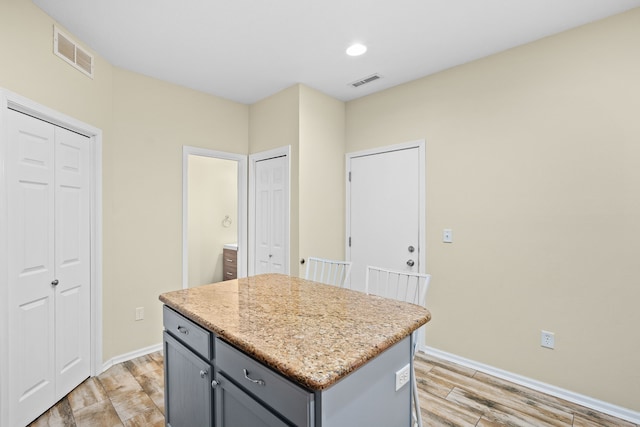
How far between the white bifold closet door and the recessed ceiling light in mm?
2290

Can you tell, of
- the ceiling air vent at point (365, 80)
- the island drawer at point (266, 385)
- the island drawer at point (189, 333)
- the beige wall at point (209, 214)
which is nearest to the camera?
the island drawer at point (266, 385)

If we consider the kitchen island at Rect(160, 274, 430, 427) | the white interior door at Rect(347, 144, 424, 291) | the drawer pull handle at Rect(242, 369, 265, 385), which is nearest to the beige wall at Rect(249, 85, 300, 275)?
the white interior door at Rect(347, 144, 424, 291)

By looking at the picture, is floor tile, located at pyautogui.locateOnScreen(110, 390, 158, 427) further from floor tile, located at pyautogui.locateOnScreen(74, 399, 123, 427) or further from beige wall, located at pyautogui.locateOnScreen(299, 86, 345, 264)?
beige wall, located at pyautogui.locateOnScreen(299, 86, 345, 264)

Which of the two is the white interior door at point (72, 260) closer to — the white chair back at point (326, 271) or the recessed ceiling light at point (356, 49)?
the white chair back at point (326, 271)

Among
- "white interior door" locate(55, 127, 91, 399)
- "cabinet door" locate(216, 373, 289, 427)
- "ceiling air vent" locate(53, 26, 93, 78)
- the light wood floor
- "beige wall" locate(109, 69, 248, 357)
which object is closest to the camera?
"cabinet door" locate(216, 373, 289, 427)

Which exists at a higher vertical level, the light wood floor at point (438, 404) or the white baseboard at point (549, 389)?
→ the white baseboard at point (549, 389)

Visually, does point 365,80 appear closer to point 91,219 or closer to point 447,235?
point 447,235

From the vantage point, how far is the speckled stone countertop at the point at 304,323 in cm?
97

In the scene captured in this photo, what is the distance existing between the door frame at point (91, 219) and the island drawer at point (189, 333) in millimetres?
A: 1012

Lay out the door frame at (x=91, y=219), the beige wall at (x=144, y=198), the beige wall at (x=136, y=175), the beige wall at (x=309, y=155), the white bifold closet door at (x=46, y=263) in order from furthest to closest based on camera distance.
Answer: the beige wall at (x=309, y=155), the beige wall at (x=144, y=198), the beige wall at (x=136, y=175), the white bifold closet door at (x=46, y=263), the door frame at (x=91, y=219)

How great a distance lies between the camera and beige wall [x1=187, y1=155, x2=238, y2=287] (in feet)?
15.6

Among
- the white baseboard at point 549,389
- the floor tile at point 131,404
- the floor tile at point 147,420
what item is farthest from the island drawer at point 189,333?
the white baseboard at point 549,389

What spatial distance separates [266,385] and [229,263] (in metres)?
4.15

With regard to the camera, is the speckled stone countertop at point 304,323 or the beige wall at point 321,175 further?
the beige wall at point 321,175
